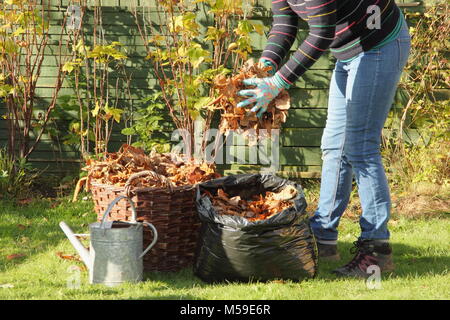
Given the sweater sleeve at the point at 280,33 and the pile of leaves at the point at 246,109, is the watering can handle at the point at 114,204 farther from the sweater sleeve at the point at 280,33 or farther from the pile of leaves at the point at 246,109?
the sweater sleeve at the point at 280,33

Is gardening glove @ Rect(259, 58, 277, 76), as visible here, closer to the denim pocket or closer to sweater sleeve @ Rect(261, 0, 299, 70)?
sweater sleeve @ Rect(261, 0, 299, 70)

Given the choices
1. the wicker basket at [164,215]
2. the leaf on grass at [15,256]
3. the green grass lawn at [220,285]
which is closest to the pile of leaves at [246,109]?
the wicker basket at [164,215]

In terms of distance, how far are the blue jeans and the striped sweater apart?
0.07 metres

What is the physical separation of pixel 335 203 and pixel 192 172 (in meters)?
0.83

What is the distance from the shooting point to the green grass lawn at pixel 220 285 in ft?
9.75

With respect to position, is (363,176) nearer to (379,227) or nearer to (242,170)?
(379,227)

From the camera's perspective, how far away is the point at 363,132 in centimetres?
318

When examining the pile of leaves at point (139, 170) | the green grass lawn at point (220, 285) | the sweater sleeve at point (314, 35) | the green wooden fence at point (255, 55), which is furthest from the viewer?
the green wooden fence at point (255, 55)

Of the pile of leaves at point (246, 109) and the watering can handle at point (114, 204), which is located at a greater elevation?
the pile of leaves at point (246, 109)

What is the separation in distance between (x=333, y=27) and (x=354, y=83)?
1.24 feet

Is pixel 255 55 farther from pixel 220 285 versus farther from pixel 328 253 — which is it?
pixel 220 285

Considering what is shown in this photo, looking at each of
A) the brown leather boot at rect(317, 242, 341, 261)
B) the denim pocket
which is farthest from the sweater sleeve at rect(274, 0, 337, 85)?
the brown leather boot at rect(317, 242, 341, 261)

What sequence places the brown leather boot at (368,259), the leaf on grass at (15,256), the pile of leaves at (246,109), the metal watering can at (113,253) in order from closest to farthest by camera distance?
the metal watering can at (113,253), the pile of leaves at (246,109), the brown leather boot at (368,259), the leaf on grass at (15,256)

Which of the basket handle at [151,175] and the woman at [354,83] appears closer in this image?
the woman at [354,83]
